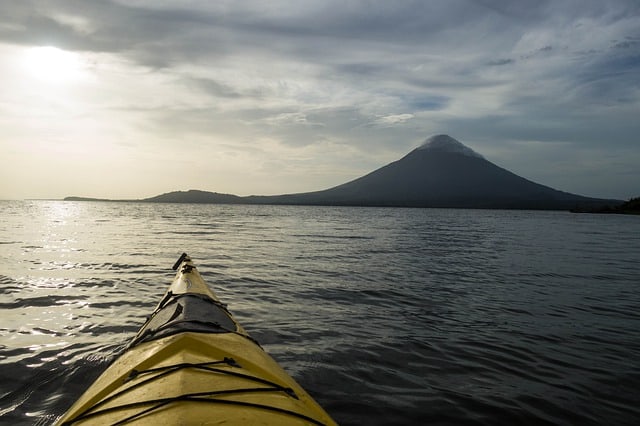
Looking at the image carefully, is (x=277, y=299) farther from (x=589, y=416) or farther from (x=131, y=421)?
(x=131, y=421)

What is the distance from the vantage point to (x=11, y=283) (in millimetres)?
12594

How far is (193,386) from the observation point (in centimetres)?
332

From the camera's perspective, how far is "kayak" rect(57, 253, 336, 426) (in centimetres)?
300

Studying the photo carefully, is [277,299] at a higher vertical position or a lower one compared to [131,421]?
lower

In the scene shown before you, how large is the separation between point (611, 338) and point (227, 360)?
8349 millimetres

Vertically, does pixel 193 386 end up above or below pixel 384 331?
above

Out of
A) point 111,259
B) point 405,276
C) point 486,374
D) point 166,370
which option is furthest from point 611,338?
point 111,259

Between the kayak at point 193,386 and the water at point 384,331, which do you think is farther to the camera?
the water at point 384,331

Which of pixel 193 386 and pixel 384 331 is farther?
pixel 384 331

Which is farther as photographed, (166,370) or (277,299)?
(277,299)

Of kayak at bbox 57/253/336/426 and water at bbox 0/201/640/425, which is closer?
kayak at bbox 57/253/336/426

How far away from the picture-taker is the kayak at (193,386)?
3.00 metres

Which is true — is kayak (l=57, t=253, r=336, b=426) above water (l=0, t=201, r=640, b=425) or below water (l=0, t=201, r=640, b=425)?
above

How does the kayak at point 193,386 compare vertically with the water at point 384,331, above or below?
above
